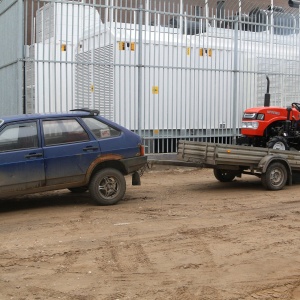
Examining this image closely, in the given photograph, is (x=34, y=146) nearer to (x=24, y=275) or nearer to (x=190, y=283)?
(x=24, y=275)

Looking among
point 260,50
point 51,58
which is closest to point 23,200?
point 51,58

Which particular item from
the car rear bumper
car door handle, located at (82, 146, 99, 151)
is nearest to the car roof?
car door handle, located at (82, 146, 99, 151)

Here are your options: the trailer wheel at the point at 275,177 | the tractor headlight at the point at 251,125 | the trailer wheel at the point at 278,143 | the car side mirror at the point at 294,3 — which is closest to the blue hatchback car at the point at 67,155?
the trailer wheel at the point at 275,177

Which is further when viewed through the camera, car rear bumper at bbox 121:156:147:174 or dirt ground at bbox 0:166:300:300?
car rear bumper at bbox 121:156:147:174

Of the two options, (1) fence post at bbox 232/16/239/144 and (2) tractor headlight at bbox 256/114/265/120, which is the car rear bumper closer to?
(2) tractor headlight at bbox 256/114/265/120

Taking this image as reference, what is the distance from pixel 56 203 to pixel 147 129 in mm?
5298

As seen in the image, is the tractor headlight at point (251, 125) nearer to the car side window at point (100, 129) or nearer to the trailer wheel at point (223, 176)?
the trailer wheel at point (223, 176)

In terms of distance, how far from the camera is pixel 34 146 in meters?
9.21

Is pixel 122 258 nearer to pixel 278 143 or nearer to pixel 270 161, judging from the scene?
pixel 270 161

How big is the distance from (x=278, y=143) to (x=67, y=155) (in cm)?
571

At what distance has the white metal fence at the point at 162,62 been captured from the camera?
1394 cm

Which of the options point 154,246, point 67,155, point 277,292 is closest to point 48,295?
point 154,246

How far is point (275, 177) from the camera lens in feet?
37.8

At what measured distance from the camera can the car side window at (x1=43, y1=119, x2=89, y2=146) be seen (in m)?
9.39
